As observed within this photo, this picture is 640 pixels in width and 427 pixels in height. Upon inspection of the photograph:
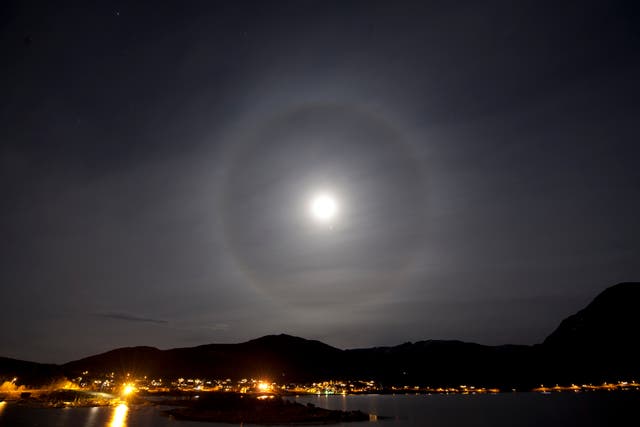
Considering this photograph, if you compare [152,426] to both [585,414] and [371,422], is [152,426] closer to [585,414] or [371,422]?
[371,422]

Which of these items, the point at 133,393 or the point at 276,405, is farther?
the point at 133,393

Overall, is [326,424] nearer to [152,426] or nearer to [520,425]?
[152,426]

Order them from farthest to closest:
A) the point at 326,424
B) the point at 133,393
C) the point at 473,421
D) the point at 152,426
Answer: the point at 133,393 < the point at 473,421 < the point at 326,424 < the point at 152,426

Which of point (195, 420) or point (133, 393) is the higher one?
point (133, 393)

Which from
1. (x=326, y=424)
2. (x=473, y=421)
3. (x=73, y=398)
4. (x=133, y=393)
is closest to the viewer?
(x=326, y=424)

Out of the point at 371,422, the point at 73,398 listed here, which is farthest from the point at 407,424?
the point at 73,398

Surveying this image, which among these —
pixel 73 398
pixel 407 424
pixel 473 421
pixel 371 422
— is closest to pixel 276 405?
pixel 371 422
